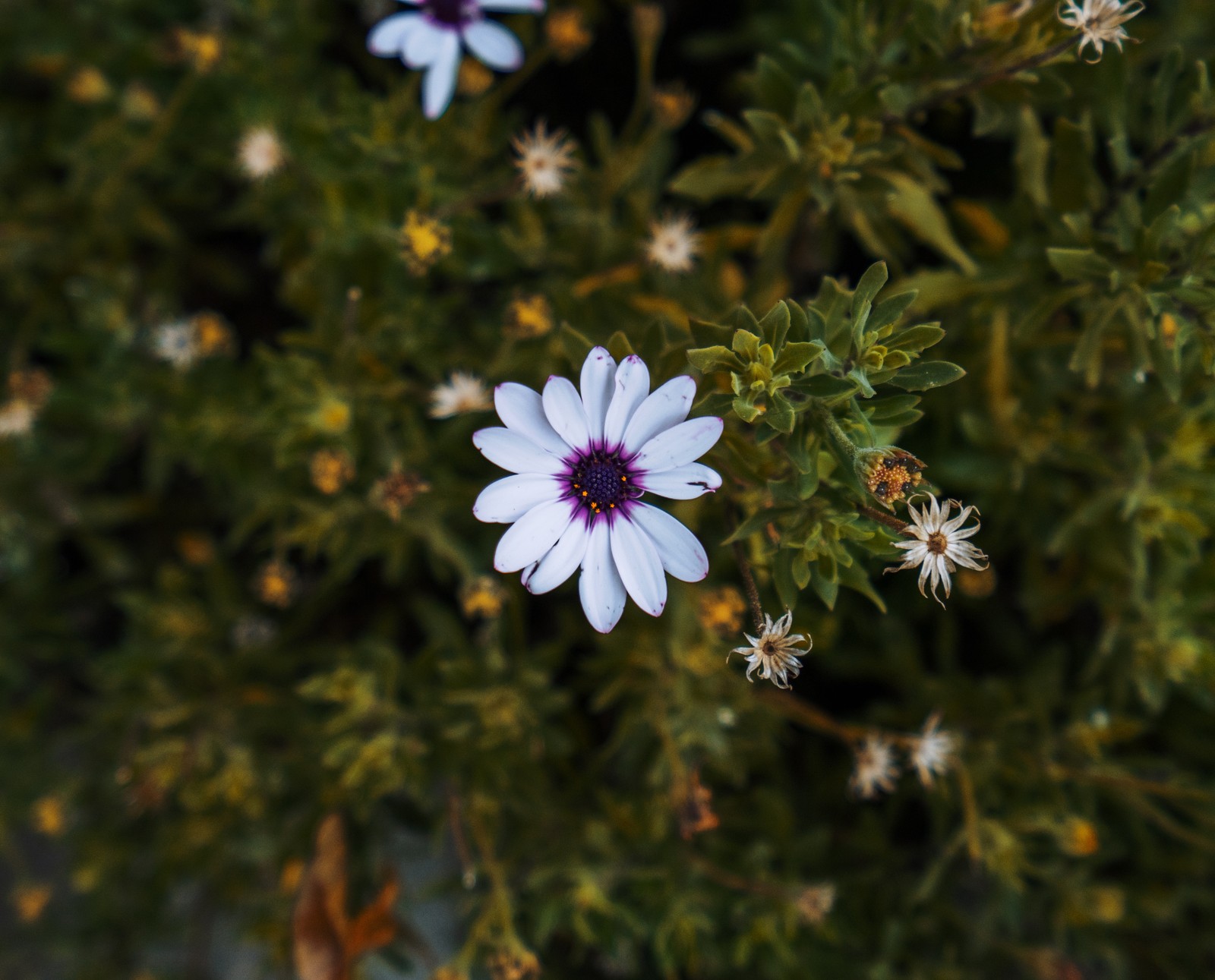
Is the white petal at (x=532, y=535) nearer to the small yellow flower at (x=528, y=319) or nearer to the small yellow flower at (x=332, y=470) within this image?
the small yellow flower at (x=528, y=319)

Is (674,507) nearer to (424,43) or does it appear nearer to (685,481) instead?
(685,481)

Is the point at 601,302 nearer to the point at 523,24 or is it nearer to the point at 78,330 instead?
the point at 523,24

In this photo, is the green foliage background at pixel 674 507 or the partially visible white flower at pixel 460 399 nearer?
the green foliage background at pixel 674 507

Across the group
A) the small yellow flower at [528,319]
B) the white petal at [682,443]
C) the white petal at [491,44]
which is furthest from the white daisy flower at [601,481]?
the white petal at [491,44]

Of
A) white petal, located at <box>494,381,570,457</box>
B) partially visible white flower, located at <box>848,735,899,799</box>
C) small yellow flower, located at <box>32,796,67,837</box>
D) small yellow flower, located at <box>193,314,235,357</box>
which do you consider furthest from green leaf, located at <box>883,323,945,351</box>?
small yellow flower, located at <box>32,796,67,837</box>

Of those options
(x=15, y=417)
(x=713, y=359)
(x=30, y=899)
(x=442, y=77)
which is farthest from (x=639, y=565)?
(x=30, y=899)
